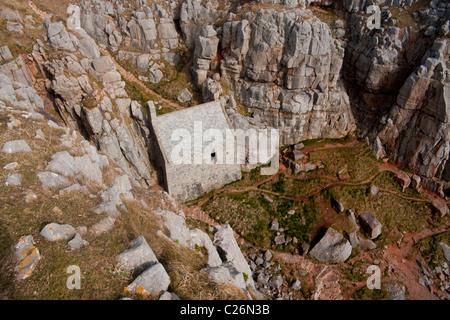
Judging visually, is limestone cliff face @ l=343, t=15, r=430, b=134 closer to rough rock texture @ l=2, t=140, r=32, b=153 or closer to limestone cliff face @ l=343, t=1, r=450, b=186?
limestone cliff face @ l=343, t=1, r=450, b=186

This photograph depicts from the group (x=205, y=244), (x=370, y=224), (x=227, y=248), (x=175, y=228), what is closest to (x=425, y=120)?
(x=370, y=224)

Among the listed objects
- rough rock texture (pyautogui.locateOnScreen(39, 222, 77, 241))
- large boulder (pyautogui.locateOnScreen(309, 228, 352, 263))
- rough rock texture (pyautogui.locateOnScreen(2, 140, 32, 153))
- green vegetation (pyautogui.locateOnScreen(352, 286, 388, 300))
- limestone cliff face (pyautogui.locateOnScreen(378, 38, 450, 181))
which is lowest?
green vegetation (pyautogui.locateOnScreen(352, 286, 388, 300))

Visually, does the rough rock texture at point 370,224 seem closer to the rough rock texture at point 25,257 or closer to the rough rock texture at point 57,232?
the rough rock texture at point 57,232

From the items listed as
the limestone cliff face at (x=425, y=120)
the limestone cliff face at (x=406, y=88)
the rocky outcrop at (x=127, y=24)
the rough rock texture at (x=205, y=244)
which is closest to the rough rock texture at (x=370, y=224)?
the limestone cliff face at (x=406, y=88)

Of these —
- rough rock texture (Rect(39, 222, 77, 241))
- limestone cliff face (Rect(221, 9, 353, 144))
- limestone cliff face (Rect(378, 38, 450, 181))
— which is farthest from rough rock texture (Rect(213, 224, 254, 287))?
limestone cliff face (Rect(378, 38, 450, 181))

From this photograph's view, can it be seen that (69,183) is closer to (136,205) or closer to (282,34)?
(136,205)

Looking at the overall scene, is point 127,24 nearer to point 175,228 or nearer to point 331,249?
point 175,228

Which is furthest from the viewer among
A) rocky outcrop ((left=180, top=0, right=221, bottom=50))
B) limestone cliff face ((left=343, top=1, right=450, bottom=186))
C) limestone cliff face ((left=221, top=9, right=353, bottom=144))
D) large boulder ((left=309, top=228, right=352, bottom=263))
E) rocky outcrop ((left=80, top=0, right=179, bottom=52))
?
rocky outcrop ((left=180, top=0, right=221, bottom=50))
